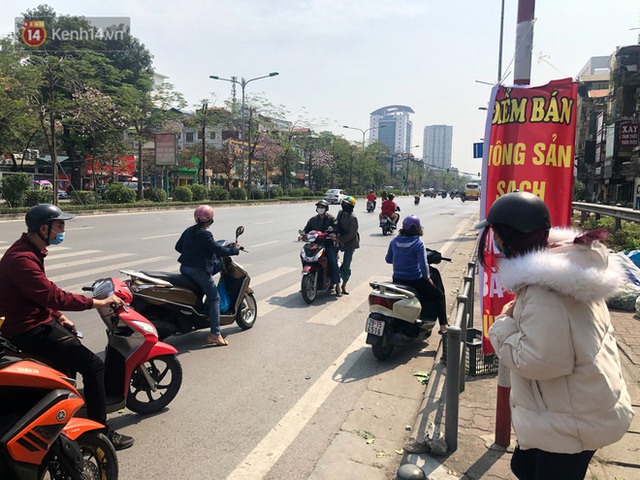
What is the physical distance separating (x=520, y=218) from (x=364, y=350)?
382 centimetres

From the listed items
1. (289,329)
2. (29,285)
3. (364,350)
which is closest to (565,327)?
(29,285)

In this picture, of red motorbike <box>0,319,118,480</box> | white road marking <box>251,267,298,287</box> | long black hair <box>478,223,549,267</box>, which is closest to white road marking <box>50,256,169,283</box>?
white road marking <box>251,267,298,287</box>

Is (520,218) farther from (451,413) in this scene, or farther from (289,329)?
(289,329)

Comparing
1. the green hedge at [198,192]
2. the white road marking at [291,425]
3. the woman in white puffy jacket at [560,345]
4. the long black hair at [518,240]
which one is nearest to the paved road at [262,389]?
the white road marking at [291,425]

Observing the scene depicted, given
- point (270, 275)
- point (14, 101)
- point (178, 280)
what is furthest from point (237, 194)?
point (178, 280)

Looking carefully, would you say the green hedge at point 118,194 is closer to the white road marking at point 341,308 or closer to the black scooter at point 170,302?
the white road marking at point 341,308

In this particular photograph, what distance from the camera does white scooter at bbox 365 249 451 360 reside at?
499 centimetres

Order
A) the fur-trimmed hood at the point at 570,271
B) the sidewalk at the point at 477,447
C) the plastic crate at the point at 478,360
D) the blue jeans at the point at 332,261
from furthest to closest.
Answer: the blue jeans at the point at 332,261, the plastic crate at the point at 478,360, the sidewalk at the point at 477,447, the fur-trimmed hood at the point at 570,271

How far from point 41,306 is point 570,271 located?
2.82 metres

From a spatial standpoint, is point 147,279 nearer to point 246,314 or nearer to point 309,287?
point 246,314

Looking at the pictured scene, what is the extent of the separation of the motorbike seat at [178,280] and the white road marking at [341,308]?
1811 mm

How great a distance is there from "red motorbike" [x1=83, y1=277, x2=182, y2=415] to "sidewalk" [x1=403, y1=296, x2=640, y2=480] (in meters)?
1.90

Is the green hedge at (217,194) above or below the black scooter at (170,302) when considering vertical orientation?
above

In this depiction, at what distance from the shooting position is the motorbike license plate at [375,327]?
4.93 meters
